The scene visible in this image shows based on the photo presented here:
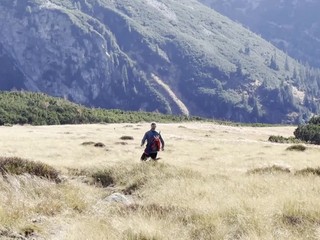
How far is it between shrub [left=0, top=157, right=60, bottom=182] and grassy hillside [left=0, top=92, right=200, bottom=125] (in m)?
93.6

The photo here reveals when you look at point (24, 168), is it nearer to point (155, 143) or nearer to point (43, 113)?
point (155, 143)

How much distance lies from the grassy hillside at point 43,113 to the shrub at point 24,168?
307ft

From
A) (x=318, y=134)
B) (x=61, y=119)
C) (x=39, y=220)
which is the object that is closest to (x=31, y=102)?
(x=61, y=119)

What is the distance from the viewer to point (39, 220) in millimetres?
9977

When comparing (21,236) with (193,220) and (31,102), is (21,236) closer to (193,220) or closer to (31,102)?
(193,220)

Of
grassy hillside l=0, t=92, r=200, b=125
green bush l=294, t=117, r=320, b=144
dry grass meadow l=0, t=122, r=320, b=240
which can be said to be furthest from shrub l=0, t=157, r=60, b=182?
grassy hillside l=0, t=92, r=200, b=125

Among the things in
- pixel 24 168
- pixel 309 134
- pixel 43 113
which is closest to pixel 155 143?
pixel 24 168

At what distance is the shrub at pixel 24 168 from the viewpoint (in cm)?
1540

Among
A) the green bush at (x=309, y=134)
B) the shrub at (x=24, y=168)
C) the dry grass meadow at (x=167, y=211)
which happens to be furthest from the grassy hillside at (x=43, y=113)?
the dry grass meadow at (x=167, y=211)

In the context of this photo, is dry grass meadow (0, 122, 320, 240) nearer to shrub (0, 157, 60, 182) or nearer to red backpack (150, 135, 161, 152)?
shrub (0, 157, 60, 182)

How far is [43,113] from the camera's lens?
11606cm

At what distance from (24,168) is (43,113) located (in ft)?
338

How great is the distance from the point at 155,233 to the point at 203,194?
4.60 m

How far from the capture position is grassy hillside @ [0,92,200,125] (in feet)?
365
